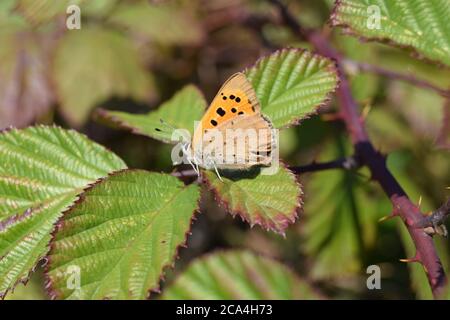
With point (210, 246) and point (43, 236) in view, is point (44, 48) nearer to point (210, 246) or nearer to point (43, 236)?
point (210, 246)

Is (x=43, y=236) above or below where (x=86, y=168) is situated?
below

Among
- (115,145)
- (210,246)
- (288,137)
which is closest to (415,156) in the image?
(288,137)

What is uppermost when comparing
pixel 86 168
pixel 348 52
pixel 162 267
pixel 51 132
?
pixel 348 52

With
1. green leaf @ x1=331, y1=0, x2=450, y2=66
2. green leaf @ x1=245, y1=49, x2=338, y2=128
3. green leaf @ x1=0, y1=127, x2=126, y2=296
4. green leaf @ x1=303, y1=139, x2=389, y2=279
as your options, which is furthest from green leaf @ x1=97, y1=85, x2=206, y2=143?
green leaf @ x1=303, y1=139, x2=389, y2=279

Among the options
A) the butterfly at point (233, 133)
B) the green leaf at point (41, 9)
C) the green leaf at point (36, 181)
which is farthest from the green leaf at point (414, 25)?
the green leaf at point (41, 9)

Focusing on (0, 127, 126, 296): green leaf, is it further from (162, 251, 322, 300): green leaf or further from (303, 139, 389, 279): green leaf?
(303, 139, 389, 279): green leaf

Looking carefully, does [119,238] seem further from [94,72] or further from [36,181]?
[94,72]
